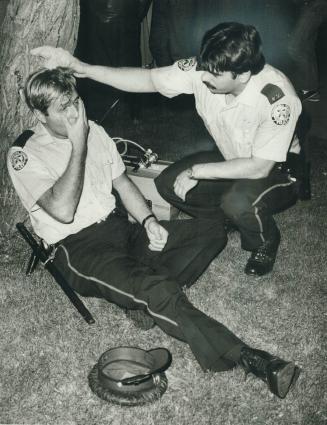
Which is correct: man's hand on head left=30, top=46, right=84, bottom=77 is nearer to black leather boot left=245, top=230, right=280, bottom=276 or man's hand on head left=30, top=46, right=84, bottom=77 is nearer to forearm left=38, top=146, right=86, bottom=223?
forearm left=38, top=146, right=86, bottom=223

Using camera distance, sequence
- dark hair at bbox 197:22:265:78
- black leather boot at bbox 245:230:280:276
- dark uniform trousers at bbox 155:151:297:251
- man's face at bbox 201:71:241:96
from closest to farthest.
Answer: dark hair at bbox 197:22:265:78 < man's face at bbox 201:71:241:96 < dark uniform trousers at bbox 155:151:297:251 < black leather boot at bbox 245:230:280:276

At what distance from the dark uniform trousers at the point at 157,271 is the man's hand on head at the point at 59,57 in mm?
1192

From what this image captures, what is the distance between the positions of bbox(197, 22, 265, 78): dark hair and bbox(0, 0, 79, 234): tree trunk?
1.16 metres

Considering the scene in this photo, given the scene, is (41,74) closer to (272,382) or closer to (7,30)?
(7,30)

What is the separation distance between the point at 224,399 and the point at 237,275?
1.43 metres

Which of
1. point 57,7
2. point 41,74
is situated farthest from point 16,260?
point 57,7

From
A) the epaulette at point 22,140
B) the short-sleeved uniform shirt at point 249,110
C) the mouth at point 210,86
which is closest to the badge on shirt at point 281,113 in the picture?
the short-sleeved uniform shirt at point 249,110

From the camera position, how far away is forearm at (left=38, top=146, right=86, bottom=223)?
3.12m

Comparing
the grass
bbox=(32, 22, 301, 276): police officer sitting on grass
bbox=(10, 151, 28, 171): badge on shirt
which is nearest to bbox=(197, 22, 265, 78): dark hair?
bbox=(32, 22, 301, 276): police officer sitting on grass

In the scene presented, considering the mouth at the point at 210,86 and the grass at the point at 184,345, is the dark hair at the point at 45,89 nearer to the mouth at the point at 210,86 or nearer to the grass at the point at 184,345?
the mouth at the point at 210,86

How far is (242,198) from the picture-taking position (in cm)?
400

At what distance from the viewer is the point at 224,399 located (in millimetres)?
2863

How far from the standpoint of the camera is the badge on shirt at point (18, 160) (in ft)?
10.4

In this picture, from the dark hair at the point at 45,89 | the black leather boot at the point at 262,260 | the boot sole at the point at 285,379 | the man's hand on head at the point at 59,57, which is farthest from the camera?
the black leather boot at the point at 262,260
